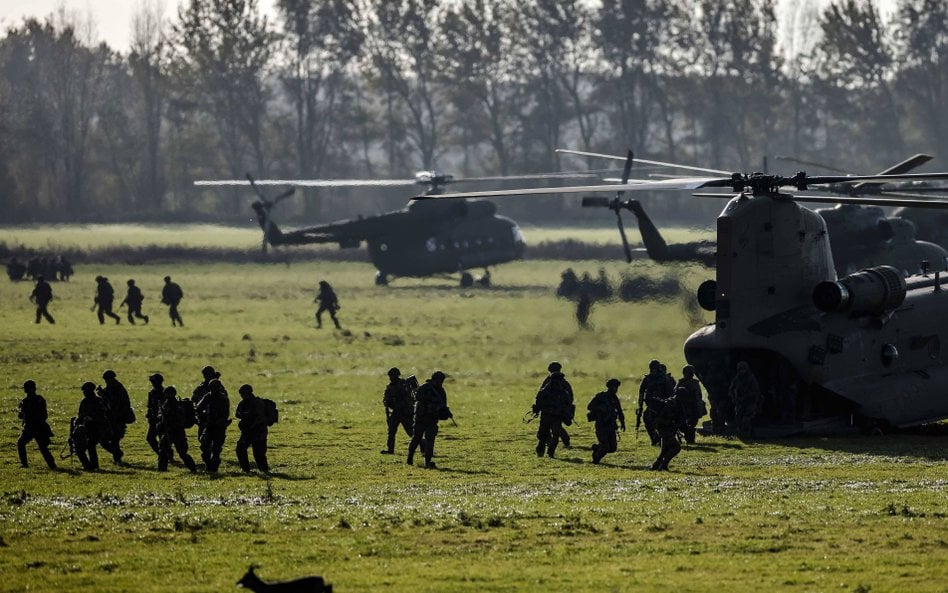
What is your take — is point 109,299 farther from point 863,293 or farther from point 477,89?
point 477,89

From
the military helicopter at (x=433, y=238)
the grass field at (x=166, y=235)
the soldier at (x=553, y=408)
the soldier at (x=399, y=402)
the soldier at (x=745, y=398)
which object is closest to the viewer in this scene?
the soldier at (x=553, y=408)

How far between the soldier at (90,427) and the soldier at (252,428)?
2.12 m

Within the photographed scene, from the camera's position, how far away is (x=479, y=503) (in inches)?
840

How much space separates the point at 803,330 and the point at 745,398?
4.84 feet

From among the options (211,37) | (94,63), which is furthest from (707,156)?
(94,63)

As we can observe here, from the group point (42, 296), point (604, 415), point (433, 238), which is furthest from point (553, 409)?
point (433, 238)

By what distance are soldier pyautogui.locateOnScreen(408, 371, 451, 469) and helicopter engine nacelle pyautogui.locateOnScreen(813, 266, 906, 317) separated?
6.72 meters

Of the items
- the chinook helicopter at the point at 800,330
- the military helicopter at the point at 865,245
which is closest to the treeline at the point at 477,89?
the military helicopter at the point at 865,245

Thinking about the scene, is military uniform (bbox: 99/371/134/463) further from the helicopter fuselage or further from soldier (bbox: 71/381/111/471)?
the helicopter fuselage

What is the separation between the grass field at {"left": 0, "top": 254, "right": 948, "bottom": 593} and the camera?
55.6 ft

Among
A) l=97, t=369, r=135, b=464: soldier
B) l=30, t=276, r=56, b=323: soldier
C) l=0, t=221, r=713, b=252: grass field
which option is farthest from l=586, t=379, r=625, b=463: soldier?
l=0, t=221, r=713, b=252: grass field

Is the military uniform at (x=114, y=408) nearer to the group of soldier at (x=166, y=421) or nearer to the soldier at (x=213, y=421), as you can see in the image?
the group of soldier at (x=166, y=421)

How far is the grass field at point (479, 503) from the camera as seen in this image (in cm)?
1694

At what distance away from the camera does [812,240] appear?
1128 inches
